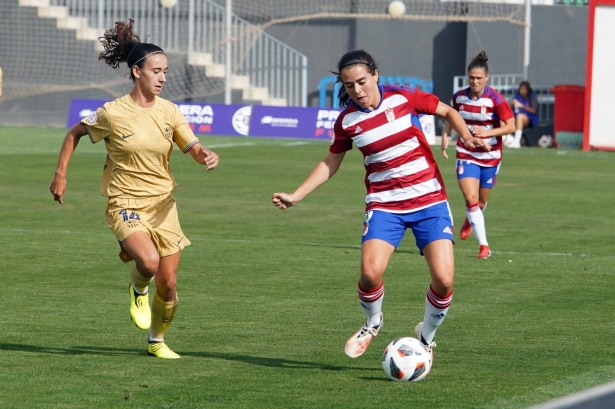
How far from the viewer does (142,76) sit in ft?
24.6

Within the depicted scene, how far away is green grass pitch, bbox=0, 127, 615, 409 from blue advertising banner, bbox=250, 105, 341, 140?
1363cm

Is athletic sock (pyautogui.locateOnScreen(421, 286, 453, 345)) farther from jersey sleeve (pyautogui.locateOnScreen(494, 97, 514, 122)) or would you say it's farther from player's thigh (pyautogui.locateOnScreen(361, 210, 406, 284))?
jersey sleeve (pyautogui.locateOnScreen(494, 97, 514, 122))

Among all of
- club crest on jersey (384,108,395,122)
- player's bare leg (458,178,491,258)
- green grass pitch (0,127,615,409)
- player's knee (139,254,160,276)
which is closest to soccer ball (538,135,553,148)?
green grass pitch (0,127,615,409)

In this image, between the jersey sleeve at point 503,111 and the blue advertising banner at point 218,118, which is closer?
the jersey sleeve at point 503,111

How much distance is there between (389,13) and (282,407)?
33.8m

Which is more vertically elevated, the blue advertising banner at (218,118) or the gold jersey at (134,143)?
the gold jersey at (134,143)

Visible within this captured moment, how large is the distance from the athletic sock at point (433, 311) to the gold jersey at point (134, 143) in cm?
185

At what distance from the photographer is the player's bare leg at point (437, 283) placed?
23.0 feet

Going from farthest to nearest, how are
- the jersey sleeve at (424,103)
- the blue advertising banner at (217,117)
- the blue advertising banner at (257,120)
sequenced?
1. the blue advertising banner at (217,117)
2. the blue advertising banner at (257,120)
3. the jersey sleeve at (424,103)

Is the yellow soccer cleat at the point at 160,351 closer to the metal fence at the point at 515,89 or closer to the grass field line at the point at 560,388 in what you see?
the grass field line at the point at 560,388

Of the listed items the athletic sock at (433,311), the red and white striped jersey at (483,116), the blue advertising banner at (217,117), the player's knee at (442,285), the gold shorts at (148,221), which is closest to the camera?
the player's knee at (442,285)

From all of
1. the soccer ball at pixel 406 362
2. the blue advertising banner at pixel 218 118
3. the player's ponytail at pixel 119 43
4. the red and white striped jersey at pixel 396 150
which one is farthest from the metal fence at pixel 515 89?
A: the soccer ball at pixel 406 362

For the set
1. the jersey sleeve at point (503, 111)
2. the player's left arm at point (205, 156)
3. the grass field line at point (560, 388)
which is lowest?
the grass field line at point (560, 388)

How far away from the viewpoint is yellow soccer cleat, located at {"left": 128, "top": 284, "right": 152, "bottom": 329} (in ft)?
25.6
